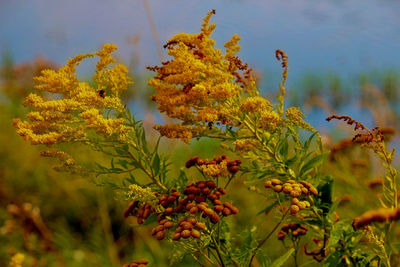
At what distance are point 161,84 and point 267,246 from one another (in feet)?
9.05

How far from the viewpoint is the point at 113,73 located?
1800 millimetres

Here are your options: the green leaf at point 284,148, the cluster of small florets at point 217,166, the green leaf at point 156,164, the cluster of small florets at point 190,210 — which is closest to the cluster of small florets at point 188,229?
the cluster of small florets at point 190,210

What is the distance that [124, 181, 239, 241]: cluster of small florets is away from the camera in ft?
→ 4.79

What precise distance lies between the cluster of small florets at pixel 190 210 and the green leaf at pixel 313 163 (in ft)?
1.08

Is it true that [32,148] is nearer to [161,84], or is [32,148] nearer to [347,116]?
[161,84]

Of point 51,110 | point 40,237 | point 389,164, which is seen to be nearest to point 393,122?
point 389,164

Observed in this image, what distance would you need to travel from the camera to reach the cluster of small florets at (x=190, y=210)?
57.5 inches

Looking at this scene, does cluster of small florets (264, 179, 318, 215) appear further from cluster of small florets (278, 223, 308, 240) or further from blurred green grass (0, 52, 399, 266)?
blurred green grass (0, 52, 399, 266)

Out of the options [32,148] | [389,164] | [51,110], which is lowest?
[389,164]

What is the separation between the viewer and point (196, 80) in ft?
5.36

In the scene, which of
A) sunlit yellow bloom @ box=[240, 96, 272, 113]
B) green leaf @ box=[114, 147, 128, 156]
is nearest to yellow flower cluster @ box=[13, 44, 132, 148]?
green leaf @ box=[114, 147, 128, 156]

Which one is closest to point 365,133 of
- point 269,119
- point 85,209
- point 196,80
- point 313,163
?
point 313,163

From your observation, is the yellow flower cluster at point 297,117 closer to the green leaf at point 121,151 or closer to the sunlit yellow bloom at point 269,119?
the sunlit yellow bloom at point 269,119

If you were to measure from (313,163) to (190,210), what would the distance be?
526 mm
